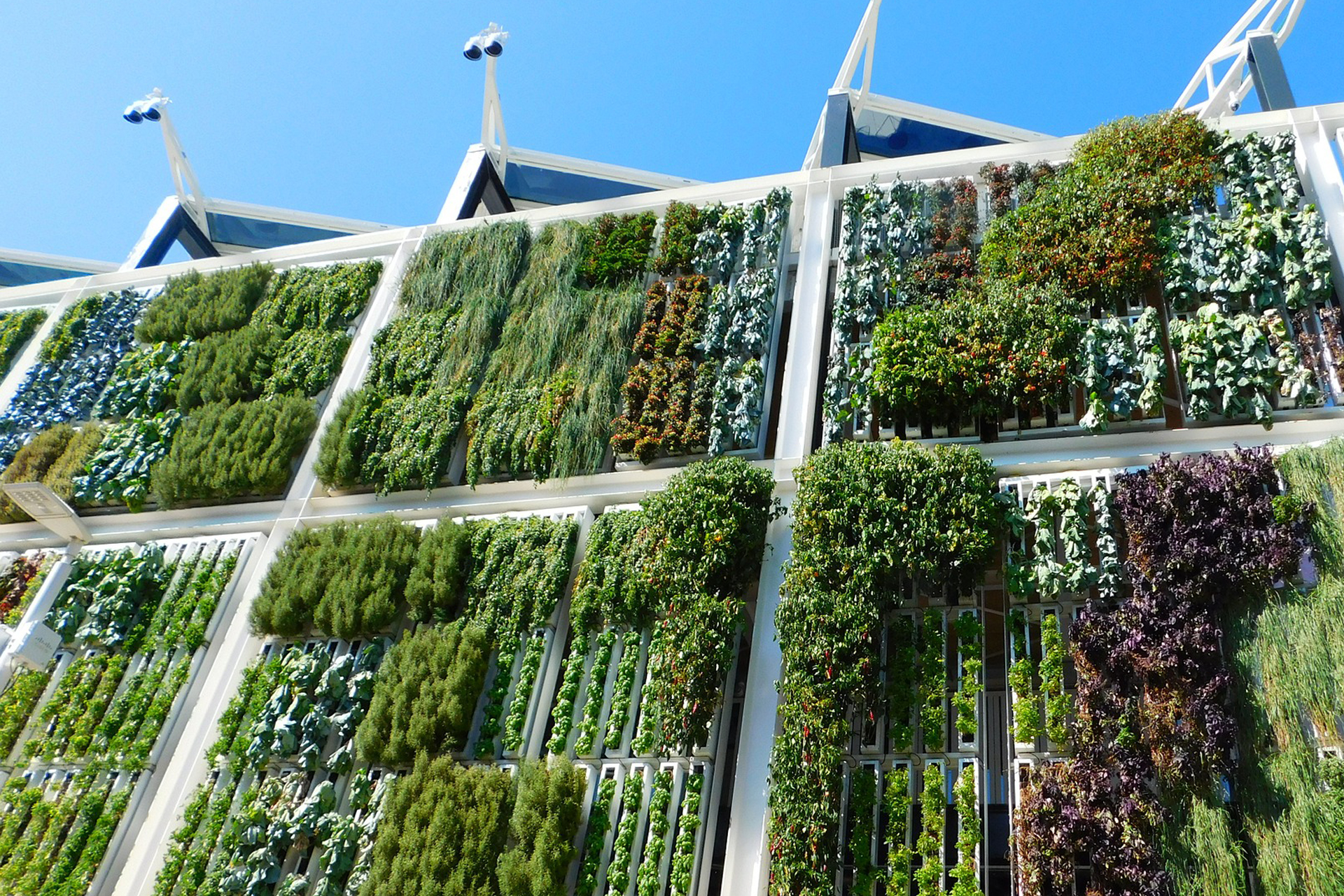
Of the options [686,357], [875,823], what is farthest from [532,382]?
[875,823]

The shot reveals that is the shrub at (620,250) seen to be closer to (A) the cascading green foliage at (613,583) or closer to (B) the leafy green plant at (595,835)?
(A) the cascading green foliage at (613,583)

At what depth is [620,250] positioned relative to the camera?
43.7 ft

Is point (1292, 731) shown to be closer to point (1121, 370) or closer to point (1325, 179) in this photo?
point (1121, 370)

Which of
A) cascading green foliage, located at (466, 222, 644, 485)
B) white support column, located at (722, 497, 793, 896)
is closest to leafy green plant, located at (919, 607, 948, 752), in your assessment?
white support column, located at (722, 497, 793, 896)

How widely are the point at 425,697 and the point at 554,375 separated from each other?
3980 millimetres

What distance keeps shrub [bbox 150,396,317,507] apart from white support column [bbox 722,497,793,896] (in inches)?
222

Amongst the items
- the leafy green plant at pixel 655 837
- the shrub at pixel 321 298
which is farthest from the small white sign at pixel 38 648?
the leafy green plant at pixel 655 837

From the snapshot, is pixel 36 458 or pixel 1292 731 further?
pixel 36 458

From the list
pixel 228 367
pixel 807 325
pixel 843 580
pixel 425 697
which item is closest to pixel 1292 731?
pixel 843 580

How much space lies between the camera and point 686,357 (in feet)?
38.9

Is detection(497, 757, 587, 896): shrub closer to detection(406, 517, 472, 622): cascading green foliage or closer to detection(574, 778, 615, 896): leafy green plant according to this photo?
detection(574, 778, 615, 896): leafy green plant

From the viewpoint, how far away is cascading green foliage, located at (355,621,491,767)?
9273mm

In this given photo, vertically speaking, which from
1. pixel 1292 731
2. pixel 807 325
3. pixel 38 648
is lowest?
pixel 1292 731

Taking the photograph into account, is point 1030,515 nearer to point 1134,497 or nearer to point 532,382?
point 1134,497
